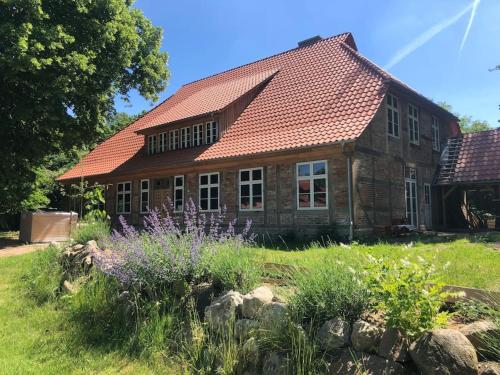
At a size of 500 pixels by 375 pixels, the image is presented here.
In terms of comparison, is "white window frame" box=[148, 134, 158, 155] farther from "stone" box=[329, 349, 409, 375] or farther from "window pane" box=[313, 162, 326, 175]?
"stone" box=[329, 349, 409, 375]

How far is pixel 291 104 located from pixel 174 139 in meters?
6.97

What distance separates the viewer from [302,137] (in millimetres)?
15227

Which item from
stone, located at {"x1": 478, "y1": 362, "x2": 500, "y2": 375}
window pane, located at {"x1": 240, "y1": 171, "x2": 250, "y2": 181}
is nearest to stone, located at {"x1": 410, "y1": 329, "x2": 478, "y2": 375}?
stone, located at {"x1": 478, "y1": 362, "x2": 500, "y2": 375}

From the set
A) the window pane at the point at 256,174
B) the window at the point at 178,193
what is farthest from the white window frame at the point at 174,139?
the window pane at the point at 256,174

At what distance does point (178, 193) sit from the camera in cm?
2017

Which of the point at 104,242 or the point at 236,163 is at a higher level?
the point at 236,163

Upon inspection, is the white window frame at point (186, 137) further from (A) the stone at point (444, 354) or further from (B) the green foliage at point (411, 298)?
(A) the stone at point (444, 354)

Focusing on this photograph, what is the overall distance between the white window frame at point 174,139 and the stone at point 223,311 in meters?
16.8

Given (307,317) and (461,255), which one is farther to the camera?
(461,255)

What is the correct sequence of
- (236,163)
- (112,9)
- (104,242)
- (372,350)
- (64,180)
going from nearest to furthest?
→ (372,350), (104,242), (236,163), (112,9), (64,180)

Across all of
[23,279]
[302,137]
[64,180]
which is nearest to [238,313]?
[23,279]

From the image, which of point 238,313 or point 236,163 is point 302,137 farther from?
point 238,313

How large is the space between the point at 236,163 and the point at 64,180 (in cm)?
1488

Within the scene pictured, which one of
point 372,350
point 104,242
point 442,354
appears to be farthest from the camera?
point 104,242
